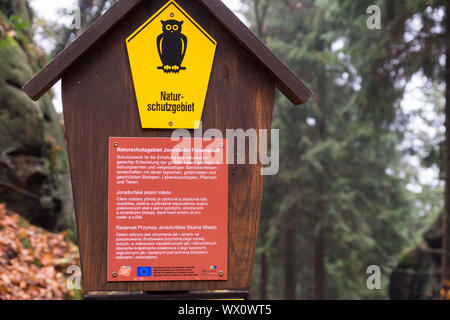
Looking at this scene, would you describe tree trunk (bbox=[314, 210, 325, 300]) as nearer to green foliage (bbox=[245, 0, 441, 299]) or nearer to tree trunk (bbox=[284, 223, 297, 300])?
green foliage (bbox=[245, 0, 441, 299])

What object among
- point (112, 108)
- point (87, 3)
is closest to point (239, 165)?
point (112, 108)

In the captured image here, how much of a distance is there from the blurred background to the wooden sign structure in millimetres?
2753

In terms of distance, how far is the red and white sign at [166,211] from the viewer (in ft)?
10.1

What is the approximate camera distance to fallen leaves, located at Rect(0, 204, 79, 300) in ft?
18.1

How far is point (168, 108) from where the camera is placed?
10.5ft

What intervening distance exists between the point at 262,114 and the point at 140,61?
93cm

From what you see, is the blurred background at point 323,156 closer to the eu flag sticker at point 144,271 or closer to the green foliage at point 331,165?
the green foliage at point 331,165

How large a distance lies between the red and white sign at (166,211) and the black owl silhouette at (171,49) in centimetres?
52

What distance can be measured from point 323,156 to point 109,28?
15.3 m

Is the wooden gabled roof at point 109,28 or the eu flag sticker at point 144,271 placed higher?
the wooden gabled roof at point 109,28

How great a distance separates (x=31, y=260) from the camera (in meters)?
6.48

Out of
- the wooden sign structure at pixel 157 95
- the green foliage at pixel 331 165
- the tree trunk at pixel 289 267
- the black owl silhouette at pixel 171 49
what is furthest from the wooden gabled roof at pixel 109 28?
the tree trunk at pixel 289 267

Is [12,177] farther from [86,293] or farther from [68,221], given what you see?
[86,293]

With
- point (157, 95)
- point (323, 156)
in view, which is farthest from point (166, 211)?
point (323, 156)
